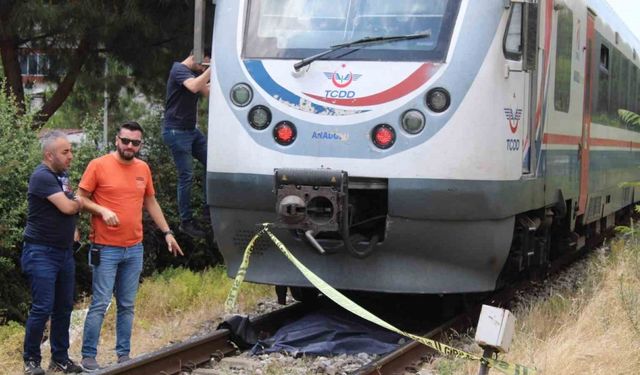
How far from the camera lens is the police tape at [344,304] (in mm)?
5695

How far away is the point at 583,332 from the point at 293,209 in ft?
7.38

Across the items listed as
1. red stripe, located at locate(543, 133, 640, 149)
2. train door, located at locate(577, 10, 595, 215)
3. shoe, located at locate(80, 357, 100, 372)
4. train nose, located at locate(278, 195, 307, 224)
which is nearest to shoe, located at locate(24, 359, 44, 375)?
shoe, located at locate(80, 357, 100, 372)

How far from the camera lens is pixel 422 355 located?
745 centimetres

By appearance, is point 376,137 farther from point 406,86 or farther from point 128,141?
point 128,141

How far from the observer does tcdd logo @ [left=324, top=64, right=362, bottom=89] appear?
7.53 meters

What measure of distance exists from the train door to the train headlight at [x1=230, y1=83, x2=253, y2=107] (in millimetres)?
4347

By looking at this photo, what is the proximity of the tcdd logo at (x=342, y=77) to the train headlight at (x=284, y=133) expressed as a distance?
44 cm

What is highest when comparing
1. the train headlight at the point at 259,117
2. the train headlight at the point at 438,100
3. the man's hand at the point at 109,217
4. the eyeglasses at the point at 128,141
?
the train headlight at the point at 438,100

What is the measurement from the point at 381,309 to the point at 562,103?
2561 mm

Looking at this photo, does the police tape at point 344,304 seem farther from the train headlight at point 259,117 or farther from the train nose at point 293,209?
the train headlight at point 259,117

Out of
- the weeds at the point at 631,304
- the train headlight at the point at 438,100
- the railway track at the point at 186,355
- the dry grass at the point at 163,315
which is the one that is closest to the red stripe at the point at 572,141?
the weeds at the point at 631,304

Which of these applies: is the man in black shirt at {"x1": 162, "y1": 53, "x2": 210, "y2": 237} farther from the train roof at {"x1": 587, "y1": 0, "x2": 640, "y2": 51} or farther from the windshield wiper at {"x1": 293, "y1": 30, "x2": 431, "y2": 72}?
the train roof at {"x1": 587, "y1": 0, "x2": 640, "y2": 51}

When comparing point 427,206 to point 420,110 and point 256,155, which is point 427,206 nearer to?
point 420,110

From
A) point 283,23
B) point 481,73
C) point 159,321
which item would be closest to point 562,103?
point 481,73
